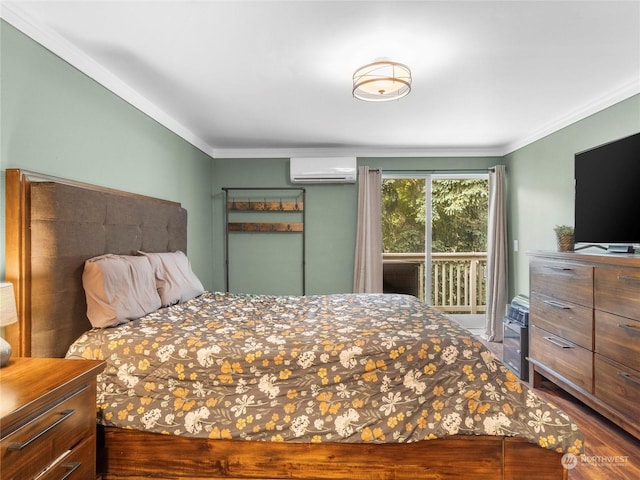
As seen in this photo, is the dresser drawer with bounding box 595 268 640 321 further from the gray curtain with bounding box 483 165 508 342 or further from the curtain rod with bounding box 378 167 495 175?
the curtain rod with bounding box 378 167 495 175

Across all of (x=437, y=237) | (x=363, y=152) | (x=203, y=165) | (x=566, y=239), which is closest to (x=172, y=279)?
(x=203, y=165)

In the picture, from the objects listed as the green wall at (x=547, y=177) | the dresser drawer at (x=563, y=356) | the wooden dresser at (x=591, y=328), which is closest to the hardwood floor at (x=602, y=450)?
the wooden dresser at (x=591, y=328)

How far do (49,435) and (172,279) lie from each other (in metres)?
1.48

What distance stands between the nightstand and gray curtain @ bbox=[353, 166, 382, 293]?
341 centimetres

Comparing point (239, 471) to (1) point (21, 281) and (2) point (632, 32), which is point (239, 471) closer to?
(1) point (21, 281)

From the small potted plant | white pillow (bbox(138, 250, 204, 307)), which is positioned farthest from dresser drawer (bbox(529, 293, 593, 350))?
white pillow (bbox(138, 250, 204, 307))

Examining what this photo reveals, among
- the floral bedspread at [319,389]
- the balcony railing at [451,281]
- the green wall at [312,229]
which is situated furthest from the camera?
the balcony railing at [451,281]

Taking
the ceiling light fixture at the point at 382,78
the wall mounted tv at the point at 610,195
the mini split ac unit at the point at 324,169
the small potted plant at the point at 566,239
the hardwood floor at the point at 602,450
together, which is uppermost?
the ceiling light fixture at the point at 382,78

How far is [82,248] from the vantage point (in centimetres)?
212

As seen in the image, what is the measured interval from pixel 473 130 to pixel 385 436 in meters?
3.36

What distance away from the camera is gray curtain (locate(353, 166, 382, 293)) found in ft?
15.3

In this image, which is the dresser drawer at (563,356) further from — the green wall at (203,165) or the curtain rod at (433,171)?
the curtain rod at (433,171)

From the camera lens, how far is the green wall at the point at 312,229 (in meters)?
4.79

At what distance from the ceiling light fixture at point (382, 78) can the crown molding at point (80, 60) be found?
1.73m
